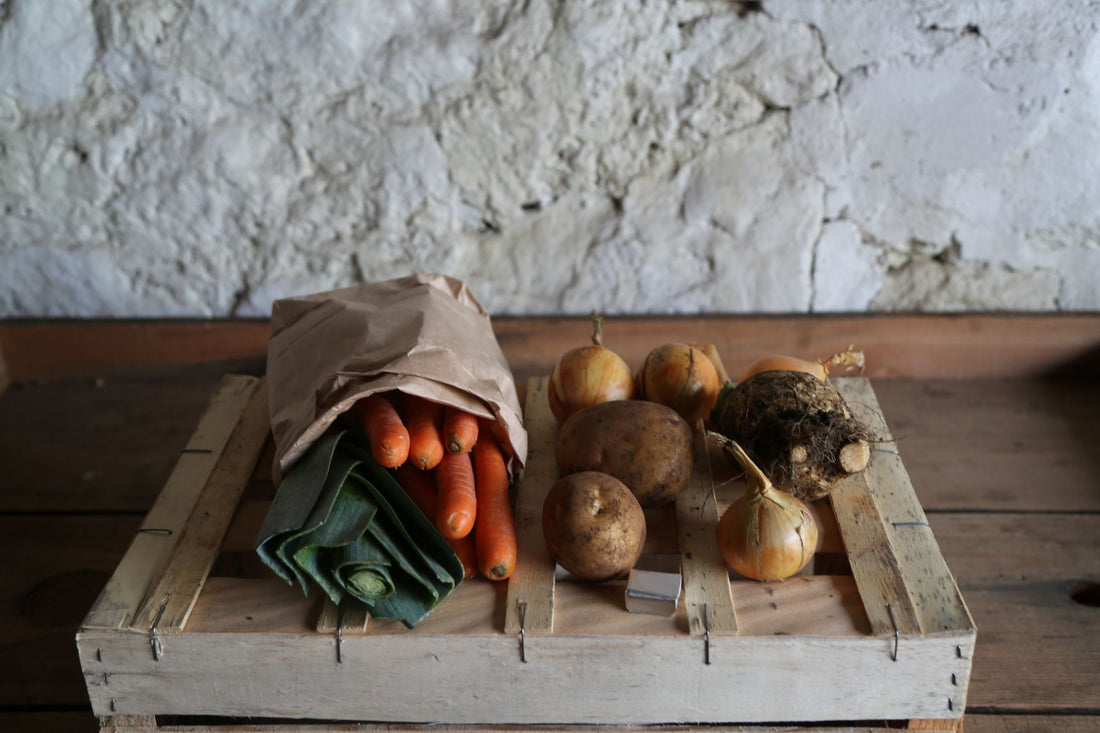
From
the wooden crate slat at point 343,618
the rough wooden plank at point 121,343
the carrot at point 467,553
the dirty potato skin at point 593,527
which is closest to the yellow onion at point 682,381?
the dirty potato skin at point 593,527

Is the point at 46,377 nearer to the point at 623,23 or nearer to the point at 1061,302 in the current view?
the point at 623,23

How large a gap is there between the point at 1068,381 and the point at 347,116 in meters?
1.76

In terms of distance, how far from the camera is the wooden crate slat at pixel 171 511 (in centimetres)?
117

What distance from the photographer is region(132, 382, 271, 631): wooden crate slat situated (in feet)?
3.80


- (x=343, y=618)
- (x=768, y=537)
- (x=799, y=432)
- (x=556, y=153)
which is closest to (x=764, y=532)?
(x=768, y=537)

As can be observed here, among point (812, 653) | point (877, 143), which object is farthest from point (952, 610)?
point (877, 143)

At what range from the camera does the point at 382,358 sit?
4.16 feet

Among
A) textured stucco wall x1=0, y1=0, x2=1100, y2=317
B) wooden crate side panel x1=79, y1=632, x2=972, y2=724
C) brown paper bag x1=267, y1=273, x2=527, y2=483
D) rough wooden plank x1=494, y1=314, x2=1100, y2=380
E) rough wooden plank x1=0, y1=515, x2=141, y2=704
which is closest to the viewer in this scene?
wooden crate side panel x1=79, y1=632, x2=972, y2=724

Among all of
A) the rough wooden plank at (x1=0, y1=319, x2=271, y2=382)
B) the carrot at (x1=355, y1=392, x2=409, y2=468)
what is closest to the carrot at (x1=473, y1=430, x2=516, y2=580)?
the carrot at (x1=355, y1=392, x2=409, y2=468)

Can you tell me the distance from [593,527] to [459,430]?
9.3 inches

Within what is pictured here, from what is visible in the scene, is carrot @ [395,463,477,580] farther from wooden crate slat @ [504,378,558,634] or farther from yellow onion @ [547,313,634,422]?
yellow onion @ [547,313,634,422]

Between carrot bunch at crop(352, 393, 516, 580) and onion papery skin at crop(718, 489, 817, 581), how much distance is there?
0.91ft

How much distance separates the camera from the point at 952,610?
1137mm

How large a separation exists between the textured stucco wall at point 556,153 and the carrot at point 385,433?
0.95m
